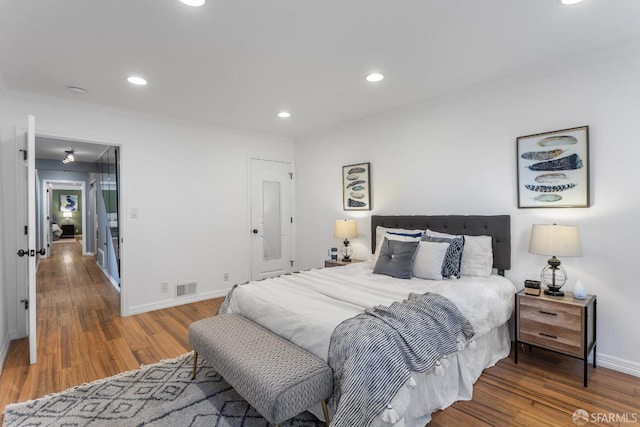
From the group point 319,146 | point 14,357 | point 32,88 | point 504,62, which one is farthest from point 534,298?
point 32,88

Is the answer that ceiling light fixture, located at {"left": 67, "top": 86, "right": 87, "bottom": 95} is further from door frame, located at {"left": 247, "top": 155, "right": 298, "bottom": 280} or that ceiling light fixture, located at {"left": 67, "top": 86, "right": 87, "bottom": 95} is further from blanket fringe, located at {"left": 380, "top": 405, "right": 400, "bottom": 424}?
blanket fringe, located at {"left": 380, "top": 405, "right": 400, "bottom": 424}

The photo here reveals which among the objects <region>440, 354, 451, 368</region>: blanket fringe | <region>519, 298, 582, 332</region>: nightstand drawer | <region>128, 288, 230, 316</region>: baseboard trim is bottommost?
<region>128, 288, 230, 316</region>: baseboard trim

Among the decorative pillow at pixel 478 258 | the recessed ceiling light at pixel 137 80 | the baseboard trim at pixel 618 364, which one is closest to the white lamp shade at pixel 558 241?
the decorative pillow at pixel 478 258

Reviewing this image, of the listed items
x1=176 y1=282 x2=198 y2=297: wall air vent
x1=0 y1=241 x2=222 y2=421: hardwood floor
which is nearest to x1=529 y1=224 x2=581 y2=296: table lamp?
x1=0 y1=241 x2=222 y2=421: hardwood floor

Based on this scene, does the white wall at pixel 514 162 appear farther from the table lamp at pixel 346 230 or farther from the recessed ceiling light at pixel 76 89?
the recessed ceiling light at pixel 76 89

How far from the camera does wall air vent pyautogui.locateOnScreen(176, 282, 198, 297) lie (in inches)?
175

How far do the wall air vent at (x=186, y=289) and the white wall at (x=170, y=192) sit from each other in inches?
2.4

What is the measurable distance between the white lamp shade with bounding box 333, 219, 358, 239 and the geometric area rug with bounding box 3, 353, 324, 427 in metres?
2.34

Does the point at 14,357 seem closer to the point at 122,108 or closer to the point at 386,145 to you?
the point at 122,108

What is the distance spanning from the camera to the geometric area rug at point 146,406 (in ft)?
6.61

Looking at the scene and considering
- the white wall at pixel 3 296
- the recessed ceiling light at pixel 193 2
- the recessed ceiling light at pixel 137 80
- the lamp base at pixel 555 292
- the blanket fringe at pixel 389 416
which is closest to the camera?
the blanket fringe at pixel 389 416

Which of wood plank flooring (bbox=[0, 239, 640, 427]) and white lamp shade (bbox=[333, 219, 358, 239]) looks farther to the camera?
white lamp shade (bbox=[333, 219, 358, 239])

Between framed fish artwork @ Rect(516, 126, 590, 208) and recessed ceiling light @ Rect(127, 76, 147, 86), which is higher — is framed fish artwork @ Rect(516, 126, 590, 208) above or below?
below

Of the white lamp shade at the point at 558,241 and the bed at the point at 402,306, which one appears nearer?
the bed at the point at 402,306
